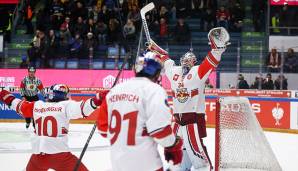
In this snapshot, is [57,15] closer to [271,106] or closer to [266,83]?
[266,83]

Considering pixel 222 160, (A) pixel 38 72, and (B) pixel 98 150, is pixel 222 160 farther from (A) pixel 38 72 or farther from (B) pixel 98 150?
(A) pixel 38 72

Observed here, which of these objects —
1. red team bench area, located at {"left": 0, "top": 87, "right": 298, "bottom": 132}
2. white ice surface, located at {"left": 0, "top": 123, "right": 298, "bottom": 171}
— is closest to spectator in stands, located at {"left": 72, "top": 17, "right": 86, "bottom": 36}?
white ice surface, located at {"left": 0, "top": 123, "right": 298, "bottom": 171}

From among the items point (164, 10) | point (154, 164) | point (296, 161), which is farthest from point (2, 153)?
point (164, 10)

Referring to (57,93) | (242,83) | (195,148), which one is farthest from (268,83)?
(57,93)

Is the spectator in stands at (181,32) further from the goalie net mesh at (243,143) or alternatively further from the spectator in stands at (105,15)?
the goalie net mesh at (243,143)

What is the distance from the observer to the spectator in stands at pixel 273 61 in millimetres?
12609

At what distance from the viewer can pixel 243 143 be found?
6535mm

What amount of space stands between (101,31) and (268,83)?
4.92 metres

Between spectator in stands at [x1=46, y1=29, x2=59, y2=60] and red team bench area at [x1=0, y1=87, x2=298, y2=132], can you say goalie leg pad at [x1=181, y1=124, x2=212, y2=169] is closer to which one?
red team bench area at [x1=0, y1=87, x2=298, y2=132]

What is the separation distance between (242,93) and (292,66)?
149cm

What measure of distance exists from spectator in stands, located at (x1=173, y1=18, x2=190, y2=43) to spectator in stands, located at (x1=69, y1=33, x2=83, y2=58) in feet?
7.88

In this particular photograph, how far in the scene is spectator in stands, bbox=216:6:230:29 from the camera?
1504 cm

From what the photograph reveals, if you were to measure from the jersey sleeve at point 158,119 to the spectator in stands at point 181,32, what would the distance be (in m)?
11.4

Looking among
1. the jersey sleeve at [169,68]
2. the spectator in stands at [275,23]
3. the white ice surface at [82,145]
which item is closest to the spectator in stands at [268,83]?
the white ice surface at [82,145]
